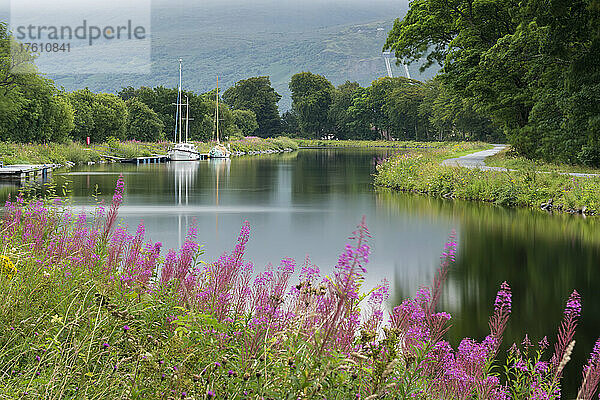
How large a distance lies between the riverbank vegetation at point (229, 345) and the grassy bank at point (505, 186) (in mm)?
14580

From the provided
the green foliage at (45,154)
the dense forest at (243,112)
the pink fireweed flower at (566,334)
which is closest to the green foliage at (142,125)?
the dense forest at (243,112)

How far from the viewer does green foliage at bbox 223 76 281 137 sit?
158 metres

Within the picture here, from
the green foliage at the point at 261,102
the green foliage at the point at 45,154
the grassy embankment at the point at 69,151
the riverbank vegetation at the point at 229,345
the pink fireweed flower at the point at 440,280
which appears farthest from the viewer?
the green foliage at the point at 261,102

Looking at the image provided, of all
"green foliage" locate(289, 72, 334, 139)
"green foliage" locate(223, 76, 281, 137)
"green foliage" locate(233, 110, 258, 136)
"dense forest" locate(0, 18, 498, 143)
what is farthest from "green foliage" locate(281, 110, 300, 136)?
"green foliage" locate(233, 110, 258, 136)

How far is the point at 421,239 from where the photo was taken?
16.0 m

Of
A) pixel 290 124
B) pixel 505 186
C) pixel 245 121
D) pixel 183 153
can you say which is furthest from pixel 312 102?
pixel 505 186

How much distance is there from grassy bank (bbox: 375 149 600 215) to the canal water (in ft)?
3.05

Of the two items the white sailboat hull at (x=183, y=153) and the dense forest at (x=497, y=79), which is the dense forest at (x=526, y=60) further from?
the white sailboat hull at (x=183, y=153)

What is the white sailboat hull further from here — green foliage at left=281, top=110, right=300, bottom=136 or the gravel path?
green foliage at left=281, top=110, right=300, bottom=136

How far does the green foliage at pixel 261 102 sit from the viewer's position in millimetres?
157825

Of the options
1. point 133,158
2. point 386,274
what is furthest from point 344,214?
point 133,158

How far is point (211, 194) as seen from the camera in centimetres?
2850

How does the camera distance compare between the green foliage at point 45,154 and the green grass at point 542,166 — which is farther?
the green foliage at point 45,154

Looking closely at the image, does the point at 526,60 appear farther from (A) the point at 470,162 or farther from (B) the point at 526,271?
(B) the point at 526,271
